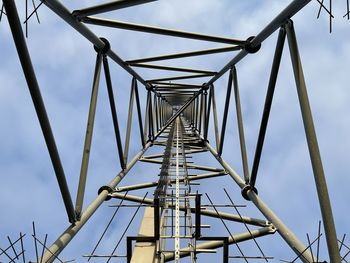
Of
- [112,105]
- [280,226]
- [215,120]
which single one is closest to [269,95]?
[280,226]

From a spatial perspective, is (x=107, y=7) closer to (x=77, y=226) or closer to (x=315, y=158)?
(x=77, y=226)

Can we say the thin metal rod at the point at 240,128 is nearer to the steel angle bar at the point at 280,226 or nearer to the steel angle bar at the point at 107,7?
the steel angle bar at the point at 280,226

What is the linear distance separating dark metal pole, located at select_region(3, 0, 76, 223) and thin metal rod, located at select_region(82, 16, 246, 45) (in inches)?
123

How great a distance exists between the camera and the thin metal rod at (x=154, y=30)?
31.4 ft

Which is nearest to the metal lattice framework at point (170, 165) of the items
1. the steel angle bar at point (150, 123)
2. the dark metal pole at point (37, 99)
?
the dark metal pole at point (37, 99)

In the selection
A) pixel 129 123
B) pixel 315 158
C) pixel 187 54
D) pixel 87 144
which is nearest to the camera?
pixel 315 158

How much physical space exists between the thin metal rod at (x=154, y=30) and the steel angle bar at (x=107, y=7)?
1.20ft

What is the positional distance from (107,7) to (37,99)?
2.89 m

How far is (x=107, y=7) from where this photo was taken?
8461 mm

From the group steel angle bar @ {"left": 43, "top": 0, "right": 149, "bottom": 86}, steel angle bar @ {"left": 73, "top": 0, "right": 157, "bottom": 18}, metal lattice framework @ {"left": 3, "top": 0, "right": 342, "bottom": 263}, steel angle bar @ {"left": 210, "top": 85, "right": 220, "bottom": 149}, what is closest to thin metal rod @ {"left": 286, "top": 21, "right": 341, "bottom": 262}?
metal lattice framework @ {"left": 3, "top": 0, "right": 342, "bottom": 263}

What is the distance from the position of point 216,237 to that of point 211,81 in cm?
980

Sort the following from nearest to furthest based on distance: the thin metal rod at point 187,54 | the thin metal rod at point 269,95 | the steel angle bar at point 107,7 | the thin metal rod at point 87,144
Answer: the thin metal rod at point 269,95, the thin metal rod at point 87,144, the steel angle bar at point 107,7, the thin metal rod at point 187,54

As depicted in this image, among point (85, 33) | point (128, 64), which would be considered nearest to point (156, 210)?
point (85, 33)

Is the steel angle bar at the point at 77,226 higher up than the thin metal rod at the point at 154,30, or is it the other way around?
the thin metal rod at the point at 154,30
